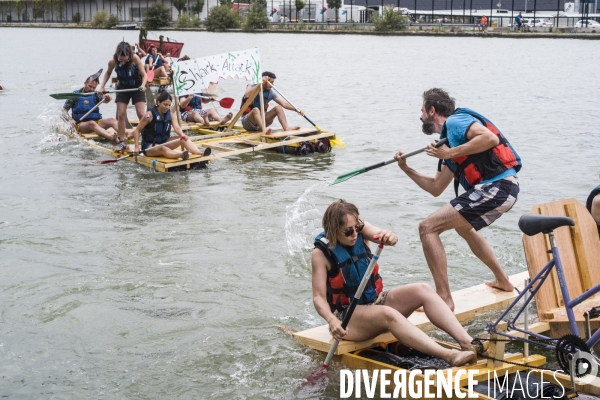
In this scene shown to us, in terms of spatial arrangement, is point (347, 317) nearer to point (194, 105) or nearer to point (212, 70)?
point (212, 70)

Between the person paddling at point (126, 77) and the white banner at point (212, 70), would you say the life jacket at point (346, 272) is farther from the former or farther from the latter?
the white banner at point (212, 70)

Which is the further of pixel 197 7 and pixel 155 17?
pixel 197 7

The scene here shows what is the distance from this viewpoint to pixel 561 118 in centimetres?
2233

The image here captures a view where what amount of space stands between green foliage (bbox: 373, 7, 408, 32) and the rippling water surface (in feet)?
191

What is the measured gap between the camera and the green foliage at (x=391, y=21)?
258 ft

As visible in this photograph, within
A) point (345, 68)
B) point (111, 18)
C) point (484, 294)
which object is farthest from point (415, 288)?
point (111, 18)

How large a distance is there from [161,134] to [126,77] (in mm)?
1759

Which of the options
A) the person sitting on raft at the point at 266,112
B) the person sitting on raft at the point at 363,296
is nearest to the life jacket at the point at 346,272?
the person sitting on raft at the point at 363,296

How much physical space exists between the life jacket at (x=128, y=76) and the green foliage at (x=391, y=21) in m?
66.7

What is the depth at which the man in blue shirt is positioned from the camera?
630 centimetres

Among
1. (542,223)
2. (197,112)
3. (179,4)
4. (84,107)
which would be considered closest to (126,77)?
(84,107)

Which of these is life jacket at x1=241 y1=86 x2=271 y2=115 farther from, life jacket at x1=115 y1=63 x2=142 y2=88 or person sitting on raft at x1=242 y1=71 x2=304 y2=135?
life jacket at x1=115 y1=63 x2=142 y2=88

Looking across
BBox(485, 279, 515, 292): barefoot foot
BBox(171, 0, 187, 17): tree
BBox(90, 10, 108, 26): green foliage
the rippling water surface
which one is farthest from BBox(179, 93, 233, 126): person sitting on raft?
BBox(90, 10, 108, 26): green foliage

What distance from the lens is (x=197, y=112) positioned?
18.0 metres
